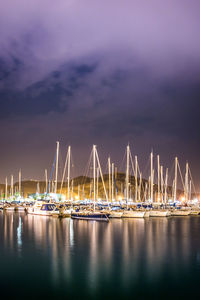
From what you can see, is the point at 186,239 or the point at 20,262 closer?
the point at 20,262

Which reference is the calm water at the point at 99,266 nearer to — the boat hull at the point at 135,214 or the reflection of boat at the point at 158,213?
the boat hull at the point at 135,214

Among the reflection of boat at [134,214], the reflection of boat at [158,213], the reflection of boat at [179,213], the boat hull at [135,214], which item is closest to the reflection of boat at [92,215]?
the reflection of boat at [134,214]

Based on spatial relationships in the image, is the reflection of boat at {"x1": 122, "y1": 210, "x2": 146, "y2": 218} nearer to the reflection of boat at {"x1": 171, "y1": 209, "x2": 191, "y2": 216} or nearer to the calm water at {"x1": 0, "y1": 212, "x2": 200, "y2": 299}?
the reflection of boat at {"x1": 171, "y1": 209, "x2": 191, "y2": 216}

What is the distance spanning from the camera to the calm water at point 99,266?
1939 centimetres

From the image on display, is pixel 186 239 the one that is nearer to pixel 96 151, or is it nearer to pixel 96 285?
pixel 96 285

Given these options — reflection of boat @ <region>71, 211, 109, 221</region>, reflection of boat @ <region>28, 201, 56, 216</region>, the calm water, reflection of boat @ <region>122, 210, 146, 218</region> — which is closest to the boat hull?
reflection of boat @ <region>122, 210, 146, 218</region>

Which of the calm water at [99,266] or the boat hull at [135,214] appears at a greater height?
the calm water at [99,266]

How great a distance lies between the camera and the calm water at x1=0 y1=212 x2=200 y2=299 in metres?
19.4

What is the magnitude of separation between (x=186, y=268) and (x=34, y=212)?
174ft

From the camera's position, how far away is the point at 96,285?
2027 cm

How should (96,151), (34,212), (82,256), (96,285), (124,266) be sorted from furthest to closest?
(34,212) → (96,151) → (82,256) → (124,266) → (96,285)

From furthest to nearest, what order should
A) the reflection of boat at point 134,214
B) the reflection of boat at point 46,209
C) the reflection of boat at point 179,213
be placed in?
1. the reflection of boat at point 179,213
2. the reflection of boat at point 46,209
3. the reflection of boat at point 134,214

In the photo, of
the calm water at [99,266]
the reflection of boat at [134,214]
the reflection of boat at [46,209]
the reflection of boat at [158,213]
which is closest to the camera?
the calm water at [99,266]

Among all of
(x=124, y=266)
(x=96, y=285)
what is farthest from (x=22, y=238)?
(x=96, y=285)
